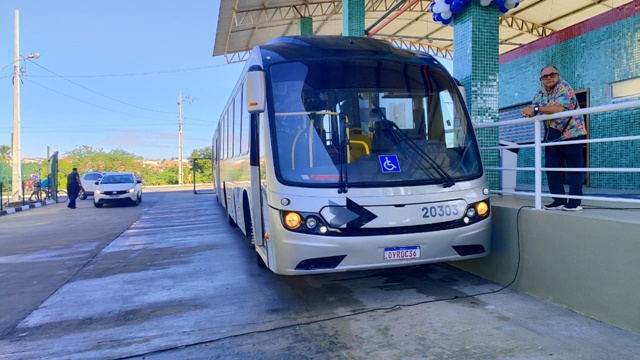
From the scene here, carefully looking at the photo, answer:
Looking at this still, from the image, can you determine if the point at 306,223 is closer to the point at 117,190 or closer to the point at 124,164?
the point at 117,190

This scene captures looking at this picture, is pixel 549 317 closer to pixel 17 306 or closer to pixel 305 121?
pixel 305 121

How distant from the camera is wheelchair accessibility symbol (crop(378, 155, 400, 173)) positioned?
4602 mm

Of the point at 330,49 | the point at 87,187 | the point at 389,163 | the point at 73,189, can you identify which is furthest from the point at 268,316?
the point at 87,187

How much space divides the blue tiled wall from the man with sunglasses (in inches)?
206

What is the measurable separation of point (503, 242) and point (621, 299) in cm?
147

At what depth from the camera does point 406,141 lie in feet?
15.8

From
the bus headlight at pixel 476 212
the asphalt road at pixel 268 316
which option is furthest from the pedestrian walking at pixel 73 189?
the bus headlight at pixel 476 212

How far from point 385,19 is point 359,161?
43.2ft

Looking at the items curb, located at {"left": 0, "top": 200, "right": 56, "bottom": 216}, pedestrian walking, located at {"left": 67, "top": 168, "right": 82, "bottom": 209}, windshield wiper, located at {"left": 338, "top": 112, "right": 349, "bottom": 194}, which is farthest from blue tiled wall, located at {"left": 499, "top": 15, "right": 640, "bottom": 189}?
curb, located at {"left": 0, "top": 200, "right": 56, "bottom": 216}

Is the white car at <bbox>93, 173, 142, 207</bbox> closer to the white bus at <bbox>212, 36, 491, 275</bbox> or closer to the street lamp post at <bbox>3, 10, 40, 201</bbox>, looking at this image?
the street lamp post at <bbox>3, 10, 40, 201</bbox>

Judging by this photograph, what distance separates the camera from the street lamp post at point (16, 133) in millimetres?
22500

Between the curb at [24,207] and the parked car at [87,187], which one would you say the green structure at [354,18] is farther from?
the parked car at [87,187]

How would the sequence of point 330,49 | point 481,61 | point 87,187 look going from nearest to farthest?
point 330,49 → point 481,61 → point 87,187

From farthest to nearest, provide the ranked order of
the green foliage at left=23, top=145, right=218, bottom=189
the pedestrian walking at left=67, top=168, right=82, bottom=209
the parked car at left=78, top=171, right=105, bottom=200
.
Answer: the green foliage at left=23, top=145, right=218, bottom=189
the parked car at left=78, top=171, right=105, bottom=200
the pedestrian walking at left=67, top=168, right=82, bottom=209
